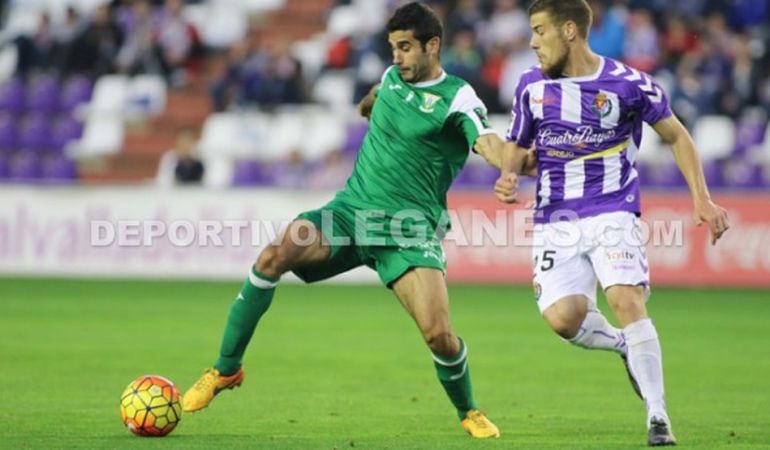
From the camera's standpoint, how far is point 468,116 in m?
8.24

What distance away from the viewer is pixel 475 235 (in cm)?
1997

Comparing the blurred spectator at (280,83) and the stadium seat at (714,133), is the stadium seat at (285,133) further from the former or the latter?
the stadium seat at (714,133)

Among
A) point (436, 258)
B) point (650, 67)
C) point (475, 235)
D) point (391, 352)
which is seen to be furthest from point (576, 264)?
point (650, 67)

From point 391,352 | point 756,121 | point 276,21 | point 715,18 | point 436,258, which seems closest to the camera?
point 436,258

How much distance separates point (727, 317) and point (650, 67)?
683 cm

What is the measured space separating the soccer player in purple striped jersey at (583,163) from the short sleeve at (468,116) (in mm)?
176

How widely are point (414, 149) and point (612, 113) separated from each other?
3.96 ft

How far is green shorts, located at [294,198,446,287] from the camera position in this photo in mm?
8383

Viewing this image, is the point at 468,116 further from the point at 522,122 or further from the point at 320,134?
the point at 320,134

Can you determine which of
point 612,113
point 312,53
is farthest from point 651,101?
point 312,53

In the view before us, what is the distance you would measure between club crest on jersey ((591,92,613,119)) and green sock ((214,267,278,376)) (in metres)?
2.06

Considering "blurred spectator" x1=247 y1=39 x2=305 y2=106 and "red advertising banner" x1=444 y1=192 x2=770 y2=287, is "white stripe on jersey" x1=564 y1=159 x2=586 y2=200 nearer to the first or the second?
"red advertising banner" x1=444 y1=192 x2=770 y2=287

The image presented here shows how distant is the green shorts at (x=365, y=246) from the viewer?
8.38 meters

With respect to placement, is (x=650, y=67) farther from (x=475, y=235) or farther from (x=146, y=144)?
(x=146, y=144)
